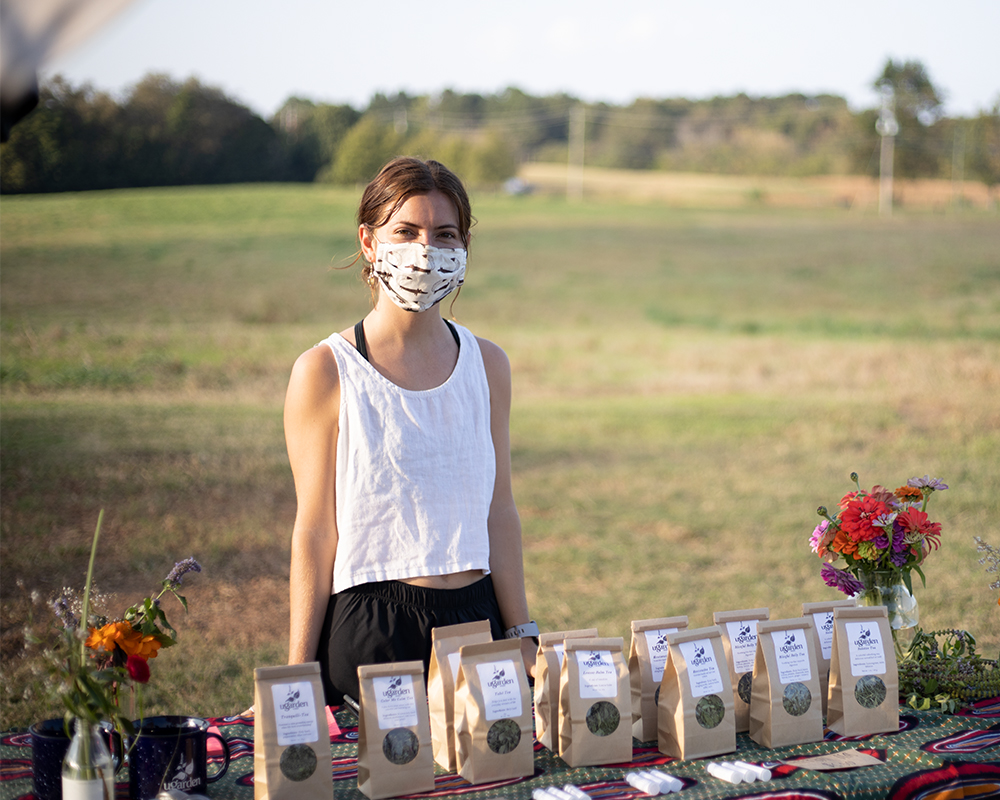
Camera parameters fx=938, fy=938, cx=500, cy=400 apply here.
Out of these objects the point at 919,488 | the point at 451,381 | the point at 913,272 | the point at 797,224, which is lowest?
the point at 919,488

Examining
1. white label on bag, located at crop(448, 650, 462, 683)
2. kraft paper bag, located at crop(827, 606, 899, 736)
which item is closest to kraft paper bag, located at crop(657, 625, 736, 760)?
kraft paper bag, located at crop(827, 606, 899, 736)

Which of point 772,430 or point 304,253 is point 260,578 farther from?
point 304,253

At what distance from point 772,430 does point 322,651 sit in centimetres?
846

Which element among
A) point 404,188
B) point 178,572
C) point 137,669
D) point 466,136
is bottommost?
point 137,669

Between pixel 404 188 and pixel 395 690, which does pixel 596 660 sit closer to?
pixel 395 690

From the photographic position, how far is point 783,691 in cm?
149

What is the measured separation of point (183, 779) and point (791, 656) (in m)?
0.94

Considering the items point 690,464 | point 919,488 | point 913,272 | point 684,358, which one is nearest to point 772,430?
point 690,464

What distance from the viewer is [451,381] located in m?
1.76

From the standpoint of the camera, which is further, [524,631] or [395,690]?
[524,631]

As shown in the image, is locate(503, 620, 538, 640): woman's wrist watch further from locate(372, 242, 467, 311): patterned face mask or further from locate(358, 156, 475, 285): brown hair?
locate(358, 156, 475, 285): brown hair

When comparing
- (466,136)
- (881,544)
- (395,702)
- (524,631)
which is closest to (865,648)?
(881,544)

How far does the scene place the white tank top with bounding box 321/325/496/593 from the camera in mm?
1662

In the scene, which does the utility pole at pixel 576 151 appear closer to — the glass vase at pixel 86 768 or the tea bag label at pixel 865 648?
the tea bag label at pixel 865 648
